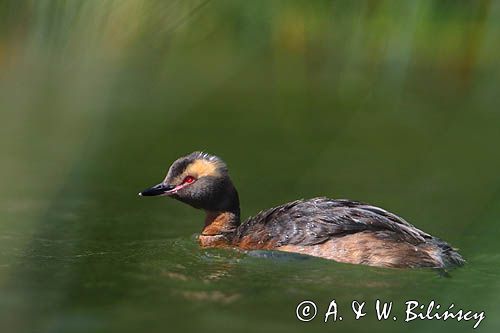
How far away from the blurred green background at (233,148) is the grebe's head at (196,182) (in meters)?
0.28

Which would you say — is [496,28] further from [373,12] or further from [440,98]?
[440,98]

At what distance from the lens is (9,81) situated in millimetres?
1854

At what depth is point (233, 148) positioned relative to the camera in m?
7.75

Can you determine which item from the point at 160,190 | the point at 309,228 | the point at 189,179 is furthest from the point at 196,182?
the point at 309,228

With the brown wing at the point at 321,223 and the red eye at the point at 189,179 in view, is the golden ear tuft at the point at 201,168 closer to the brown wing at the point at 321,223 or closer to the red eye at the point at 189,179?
the red eye at the point at 189,179

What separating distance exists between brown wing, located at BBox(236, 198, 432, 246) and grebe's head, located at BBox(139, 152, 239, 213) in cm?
51

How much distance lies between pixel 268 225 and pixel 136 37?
391 cm

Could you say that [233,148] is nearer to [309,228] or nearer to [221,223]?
[221,223]
